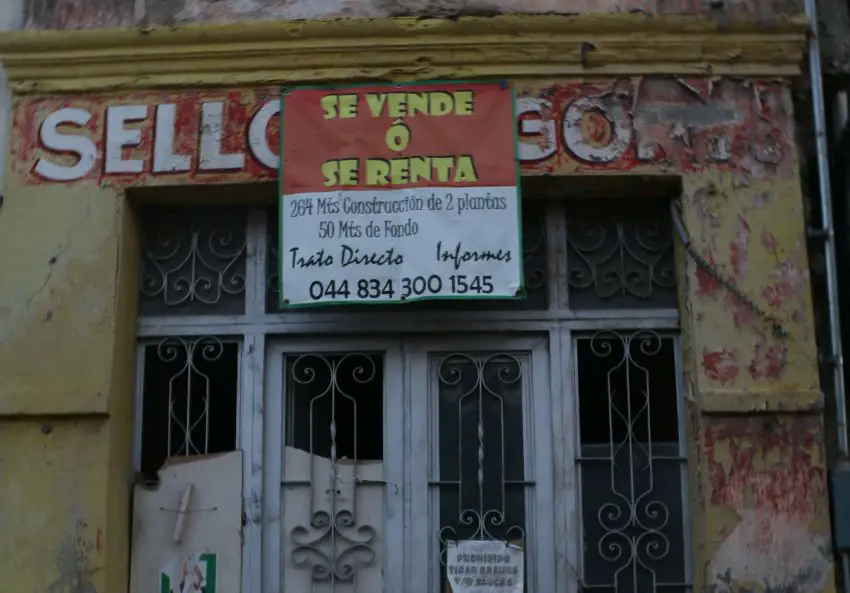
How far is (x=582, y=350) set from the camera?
217 inches

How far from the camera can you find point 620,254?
559 centimetres

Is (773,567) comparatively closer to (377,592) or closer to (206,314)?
(377,592)

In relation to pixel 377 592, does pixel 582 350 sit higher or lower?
higher

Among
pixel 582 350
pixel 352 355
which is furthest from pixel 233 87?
pixel 582 350

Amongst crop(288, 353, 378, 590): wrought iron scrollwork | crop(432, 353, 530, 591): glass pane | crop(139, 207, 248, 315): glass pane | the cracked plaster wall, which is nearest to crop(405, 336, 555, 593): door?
crop(432, 353, 530, 591): glass pane

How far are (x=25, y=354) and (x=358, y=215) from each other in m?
1.76

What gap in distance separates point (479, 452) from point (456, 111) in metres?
1.70

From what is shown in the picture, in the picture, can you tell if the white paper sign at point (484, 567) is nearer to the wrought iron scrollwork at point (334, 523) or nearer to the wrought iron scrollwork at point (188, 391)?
the wrought iron scrollwork at point (334, 523)

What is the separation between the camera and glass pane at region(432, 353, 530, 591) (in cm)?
538

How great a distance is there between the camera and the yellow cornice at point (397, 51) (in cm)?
548

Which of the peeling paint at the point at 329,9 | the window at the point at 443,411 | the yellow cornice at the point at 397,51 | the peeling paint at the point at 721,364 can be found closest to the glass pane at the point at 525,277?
the window at the point at 443,411

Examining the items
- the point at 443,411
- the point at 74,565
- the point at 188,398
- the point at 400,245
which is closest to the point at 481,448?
the point at 443,411

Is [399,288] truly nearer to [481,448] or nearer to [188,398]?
[481,448]

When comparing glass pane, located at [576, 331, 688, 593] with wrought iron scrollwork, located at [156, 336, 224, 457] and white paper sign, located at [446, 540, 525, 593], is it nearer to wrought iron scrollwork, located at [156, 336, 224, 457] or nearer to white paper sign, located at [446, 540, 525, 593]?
white paper sign, located at [446, 540, 525, 593]
